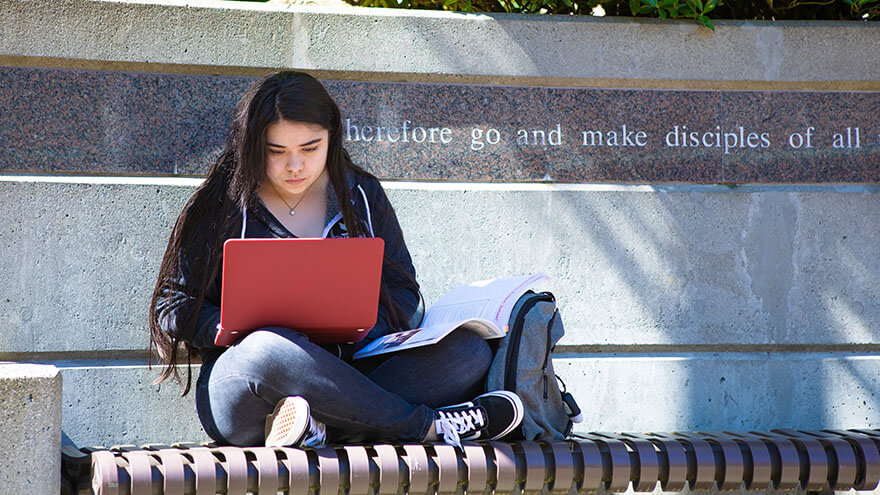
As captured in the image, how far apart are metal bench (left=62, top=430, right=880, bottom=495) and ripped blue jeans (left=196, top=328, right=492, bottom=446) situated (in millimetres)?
128

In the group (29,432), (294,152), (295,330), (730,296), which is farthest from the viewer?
(730,296)

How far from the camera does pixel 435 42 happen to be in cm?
401

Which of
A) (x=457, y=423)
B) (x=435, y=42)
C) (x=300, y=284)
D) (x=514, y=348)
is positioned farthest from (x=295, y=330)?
(x=435, y=42)

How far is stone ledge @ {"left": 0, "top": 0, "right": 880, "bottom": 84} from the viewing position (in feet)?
12.4

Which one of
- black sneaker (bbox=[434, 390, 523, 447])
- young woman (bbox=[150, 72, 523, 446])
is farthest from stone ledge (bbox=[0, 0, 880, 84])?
black sneaker (bbox=[434, 390, 523, 447])

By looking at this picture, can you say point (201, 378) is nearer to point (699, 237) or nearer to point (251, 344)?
point (251, 344)

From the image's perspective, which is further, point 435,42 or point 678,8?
point 678,8

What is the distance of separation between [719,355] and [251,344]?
2.15 metres

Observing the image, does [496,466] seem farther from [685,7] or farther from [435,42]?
[685,7]

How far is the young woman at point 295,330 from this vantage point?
274 centimetres

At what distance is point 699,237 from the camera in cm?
412

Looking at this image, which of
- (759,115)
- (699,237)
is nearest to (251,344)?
(699,237)

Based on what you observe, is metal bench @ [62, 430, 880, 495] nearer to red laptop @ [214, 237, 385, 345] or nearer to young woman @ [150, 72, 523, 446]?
young woman @ [150, 72, 523, 446]

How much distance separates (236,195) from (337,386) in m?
0.84
